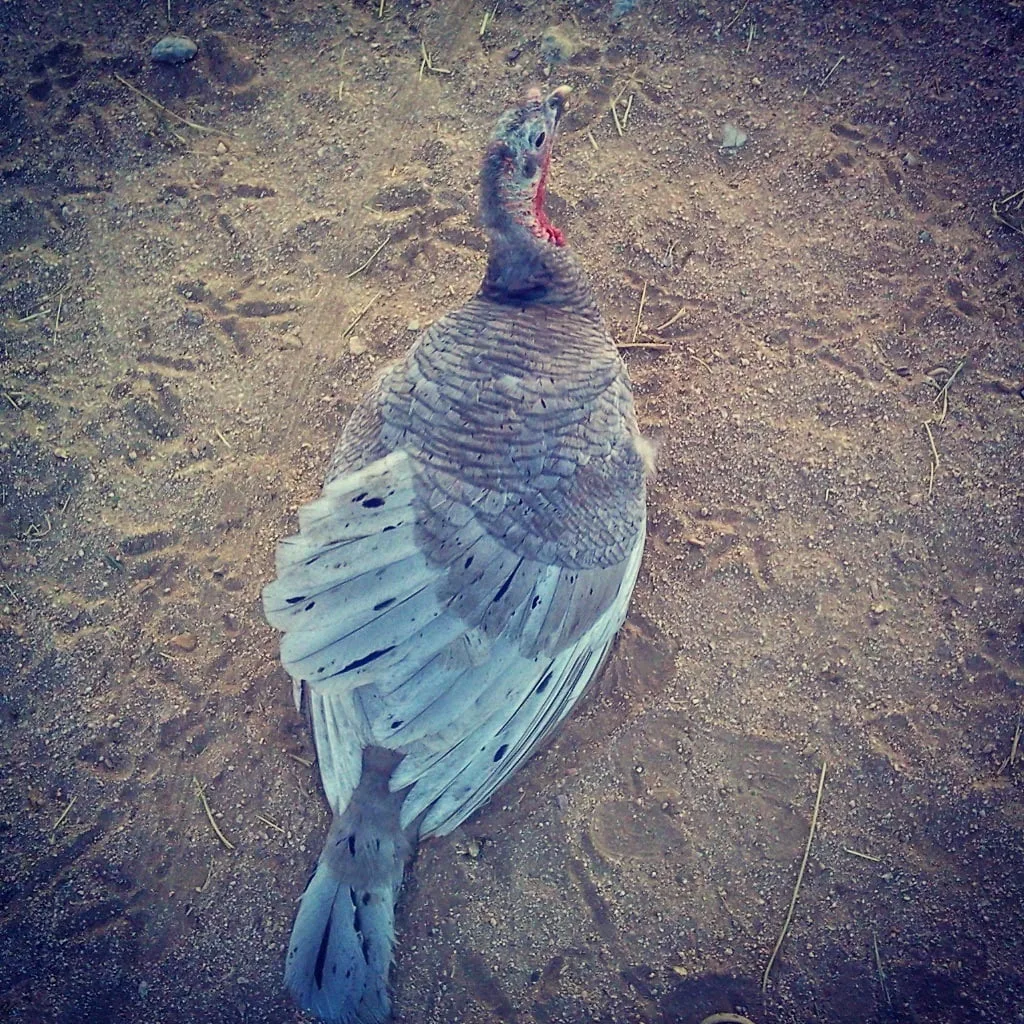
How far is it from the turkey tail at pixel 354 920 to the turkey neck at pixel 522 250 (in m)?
1.71

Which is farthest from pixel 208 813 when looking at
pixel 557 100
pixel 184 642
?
pixel 557 100

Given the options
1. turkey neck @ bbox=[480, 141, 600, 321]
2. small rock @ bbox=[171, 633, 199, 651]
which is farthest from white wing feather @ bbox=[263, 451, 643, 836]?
small rock @ bbox=[171, 633, 199, 651]

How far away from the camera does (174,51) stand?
11.3 ft

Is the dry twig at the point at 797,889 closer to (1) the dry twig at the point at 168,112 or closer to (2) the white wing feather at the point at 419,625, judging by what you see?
(2) the white wing feather at the point at 419,625

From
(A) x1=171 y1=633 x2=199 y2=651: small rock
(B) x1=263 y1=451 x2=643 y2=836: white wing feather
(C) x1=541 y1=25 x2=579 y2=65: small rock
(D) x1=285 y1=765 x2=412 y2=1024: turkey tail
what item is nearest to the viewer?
(B) x1=263 y1=451 x2=643 y2=836: white wing feather

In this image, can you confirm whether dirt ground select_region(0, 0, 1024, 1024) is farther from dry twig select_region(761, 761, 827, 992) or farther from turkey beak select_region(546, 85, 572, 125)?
turkey beak select_region(546, 85, 572, 125)

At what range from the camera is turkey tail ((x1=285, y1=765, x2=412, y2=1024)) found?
2445 millimetres

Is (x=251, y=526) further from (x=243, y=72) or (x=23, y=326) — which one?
(x=243, y=72)

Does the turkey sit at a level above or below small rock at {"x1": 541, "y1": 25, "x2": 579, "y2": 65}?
below

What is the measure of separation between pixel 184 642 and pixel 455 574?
1431 mm

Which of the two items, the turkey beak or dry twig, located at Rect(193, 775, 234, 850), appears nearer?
the turkey beak

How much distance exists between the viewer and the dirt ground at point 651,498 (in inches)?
111

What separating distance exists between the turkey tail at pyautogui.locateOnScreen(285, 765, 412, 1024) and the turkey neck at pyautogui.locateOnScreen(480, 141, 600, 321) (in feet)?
5.60

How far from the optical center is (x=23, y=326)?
3.33m
